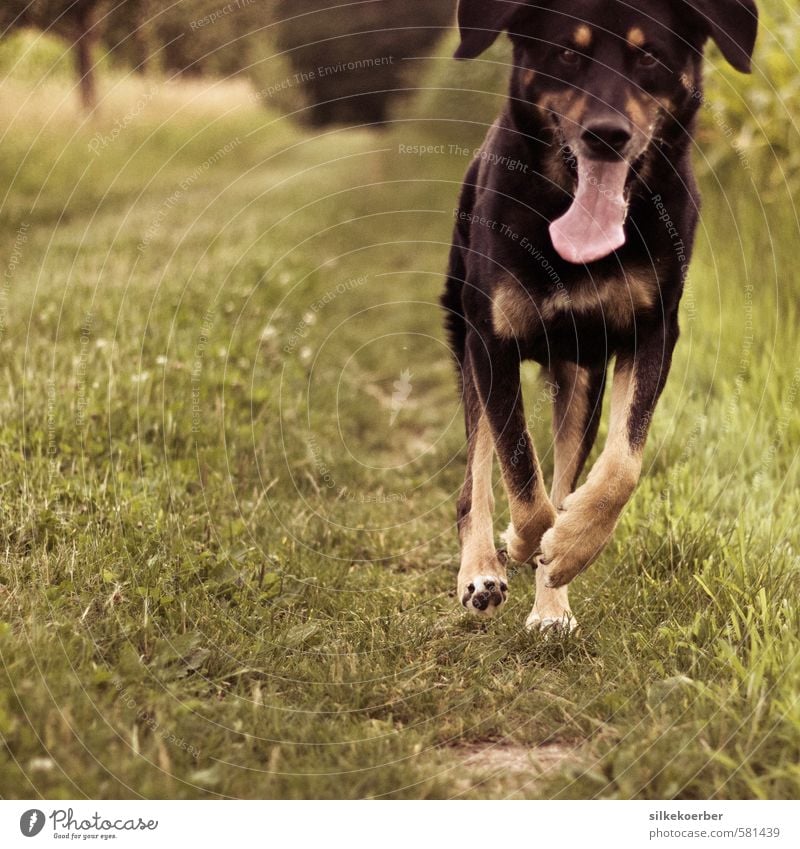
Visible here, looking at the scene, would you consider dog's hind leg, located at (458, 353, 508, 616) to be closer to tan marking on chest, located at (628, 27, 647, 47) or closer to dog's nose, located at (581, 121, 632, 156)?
dog's nose, located at (581, 121, 632, 156)

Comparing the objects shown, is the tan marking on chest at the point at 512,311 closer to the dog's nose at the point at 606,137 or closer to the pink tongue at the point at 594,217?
the pink tongue at the point at 594,217

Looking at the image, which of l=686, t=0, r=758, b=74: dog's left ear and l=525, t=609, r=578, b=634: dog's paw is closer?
l=686, t=0, r=758, b=74: dog's left ear

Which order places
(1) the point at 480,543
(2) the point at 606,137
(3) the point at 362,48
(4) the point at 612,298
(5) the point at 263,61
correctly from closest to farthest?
(2) the point at 606,137 → (4) the point at 612,298 → (1) the point at 480,543 → (5) the point at 263,61 → (3) the point at 362,48

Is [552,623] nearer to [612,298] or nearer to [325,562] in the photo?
[325,562]

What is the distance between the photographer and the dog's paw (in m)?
3.82

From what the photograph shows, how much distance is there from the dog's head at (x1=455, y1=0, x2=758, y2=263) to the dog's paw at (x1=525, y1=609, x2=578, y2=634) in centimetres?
138

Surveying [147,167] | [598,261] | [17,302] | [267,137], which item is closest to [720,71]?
[598,261]

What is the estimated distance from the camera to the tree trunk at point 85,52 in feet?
25.1

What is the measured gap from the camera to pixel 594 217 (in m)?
3.70

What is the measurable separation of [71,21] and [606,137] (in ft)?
18.3
